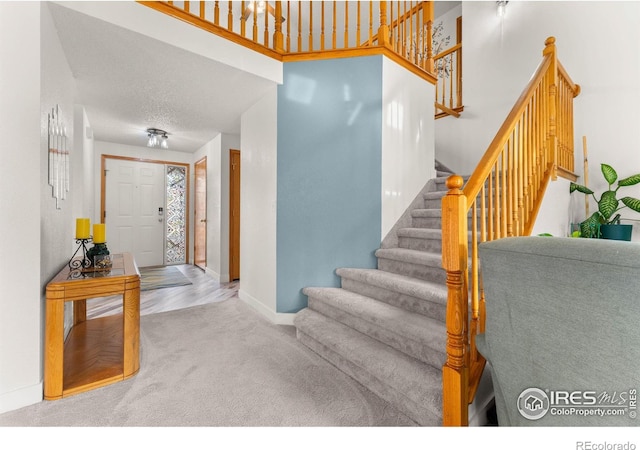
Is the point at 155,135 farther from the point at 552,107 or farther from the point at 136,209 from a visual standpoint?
the point at 552,107

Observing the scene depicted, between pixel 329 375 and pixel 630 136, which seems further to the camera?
pixel 630 136

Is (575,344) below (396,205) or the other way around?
below

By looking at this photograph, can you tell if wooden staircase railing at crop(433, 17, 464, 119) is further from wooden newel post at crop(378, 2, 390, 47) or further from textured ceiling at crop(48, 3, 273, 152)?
textured ceiling at crop(48, 3, 273, 152)

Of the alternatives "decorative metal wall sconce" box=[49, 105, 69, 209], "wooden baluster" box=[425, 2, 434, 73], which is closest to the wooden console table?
"decorative metal wall sconce" box=[49, 105, 69, 209]

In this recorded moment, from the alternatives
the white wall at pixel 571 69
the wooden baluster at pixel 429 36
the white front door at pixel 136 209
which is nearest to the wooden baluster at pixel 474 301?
the white wall at pixel 571 69

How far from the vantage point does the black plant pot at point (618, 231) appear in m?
2.44

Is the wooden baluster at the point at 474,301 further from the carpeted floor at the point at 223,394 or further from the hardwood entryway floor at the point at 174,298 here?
the hardwood entryway floor at the point at 174,298

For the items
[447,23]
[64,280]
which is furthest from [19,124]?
[447,23]

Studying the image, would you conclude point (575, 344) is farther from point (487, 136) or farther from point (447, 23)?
point (447, 23)

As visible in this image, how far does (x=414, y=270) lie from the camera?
7.25 feet

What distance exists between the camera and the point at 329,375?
5.83ft

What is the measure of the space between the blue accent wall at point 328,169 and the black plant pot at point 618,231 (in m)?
2.00

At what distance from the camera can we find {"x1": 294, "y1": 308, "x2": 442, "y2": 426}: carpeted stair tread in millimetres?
1335

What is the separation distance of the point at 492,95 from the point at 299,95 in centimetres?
275
